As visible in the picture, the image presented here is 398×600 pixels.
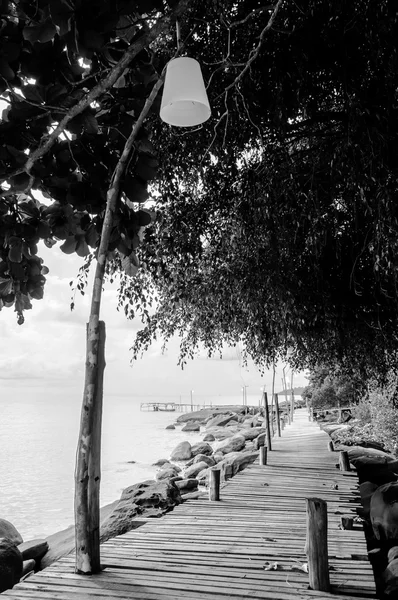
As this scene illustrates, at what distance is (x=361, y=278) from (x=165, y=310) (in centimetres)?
302

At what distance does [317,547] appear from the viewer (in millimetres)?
3160

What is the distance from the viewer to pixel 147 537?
4523 mm

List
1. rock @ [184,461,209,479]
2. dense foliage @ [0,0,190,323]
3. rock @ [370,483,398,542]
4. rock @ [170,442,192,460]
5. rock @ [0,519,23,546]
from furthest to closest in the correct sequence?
rock @ [170,442,192,460]
rock @ [184,461,209,479]
rock @ [0,519,23,546]
rock @ [370,483,398,542]
dense foliage @ [0,0,190,323]

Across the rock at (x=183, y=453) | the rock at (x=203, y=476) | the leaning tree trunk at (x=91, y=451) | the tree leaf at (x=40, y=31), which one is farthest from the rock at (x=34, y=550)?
the rock at (x=183, y=453)

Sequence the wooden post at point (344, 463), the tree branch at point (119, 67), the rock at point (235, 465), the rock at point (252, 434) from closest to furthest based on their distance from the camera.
Answer: 1. the tree branch at point (119, 67)
2. the wooden post at point (344, 463)
3. the rock at point (235, 465)
4. the rock at point (252, 434)

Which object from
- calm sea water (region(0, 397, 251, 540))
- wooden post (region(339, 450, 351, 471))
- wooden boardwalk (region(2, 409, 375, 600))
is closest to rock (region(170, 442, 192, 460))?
calm sea water (region(0, 397, 251, 540))

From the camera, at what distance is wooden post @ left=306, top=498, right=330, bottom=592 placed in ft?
10.2

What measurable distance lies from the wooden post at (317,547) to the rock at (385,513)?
3923 mm

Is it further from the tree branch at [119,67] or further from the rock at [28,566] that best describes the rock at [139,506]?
the tree branch at [119,67]

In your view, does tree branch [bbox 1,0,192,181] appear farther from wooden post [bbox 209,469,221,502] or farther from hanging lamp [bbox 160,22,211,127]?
wooden post [bbox 209,469,221,502]

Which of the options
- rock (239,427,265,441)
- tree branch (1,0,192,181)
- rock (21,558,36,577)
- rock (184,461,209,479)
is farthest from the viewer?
rock (239,427,265,441)

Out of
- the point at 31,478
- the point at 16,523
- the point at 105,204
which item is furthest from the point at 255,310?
the point at 31,478

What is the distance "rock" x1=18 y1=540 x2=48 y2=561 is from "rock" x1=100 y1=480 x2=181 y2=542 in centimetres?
117

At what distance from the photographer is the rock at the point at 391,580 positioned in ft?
15.3
